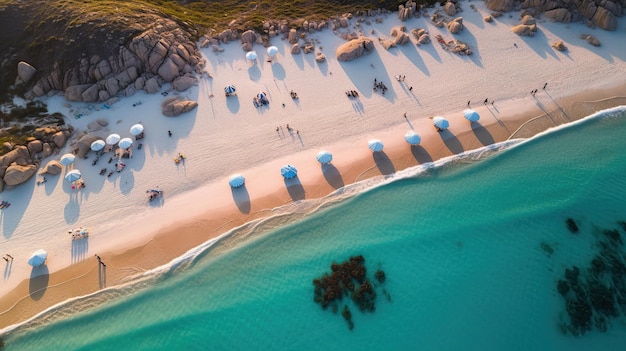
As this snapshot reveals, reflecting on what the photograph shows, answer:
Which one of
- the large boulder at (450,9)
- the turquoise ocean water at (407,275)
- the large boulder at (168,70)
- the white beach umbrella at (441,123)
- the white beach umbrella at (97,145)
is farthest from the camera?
the large boulder at (450,9)

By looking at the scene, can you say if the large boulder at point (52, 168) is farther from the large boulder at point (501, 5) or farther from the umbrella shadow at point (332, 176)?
the large boulder at point (501, 5)

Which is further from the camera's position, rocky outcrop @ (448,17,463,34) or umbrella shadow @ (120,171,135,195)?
rocky outcrop @ (448,17,463,34)

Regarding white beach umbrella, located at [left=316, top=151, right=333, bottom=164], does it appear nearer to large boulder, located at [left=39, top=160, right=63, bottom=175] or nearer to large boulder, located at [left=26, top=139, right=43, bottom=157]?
large boulder, located at [left=39, top=160, right=63, bottom=175]

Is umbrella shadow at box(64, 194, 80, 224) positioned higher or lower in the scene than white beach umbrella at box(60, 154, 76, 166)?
lower

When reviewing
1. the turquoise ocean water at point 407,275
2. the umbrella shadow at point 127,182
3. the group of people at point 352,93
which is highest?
the group of people at point 352,93

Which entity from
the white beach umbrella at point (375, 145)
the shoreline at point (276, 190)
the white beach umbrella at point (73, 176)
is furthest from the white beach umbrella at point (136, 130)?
the white beach umbrella at point (375, 145)

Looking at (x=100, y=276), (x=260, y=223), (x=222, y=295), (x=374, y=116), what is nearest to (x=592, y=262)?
(x=374, y=116)

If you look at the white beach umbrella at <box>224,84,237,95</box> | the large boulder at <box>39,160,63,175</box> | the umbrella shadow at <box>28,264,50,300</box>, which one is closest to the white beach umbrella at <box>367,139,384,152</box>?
the white beach umbrella at <box>224,84,237,95</box>

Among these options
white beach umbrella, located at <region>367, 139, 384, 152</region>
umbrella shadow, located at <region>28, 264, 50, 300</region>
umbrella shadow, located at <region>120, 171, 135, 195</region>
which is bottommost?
umbrella shadow, located at <region>28, 264, 50, 300</region>
